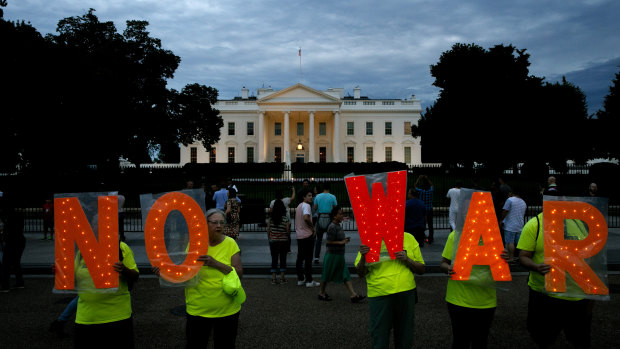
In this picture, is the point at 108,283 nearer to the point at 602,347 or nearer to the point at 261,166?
the point at 602,347

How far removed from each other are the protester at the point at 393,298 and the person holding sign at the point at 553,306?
97 centimetres

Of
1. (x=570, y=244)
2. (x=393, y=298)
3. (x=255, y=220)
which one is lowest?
(x=255, y=220)

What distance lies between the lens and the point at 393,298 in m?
3.77

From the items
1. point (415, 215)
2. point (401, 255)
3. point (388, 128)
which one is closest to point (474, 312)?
point (401, 255)

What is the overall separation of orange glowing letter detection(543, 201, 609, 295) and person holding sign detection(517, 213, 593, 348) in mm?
96

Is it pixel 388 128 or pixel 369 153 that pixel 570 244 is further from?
pixel 388 128

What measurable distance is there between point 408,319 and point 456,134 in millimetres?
31919

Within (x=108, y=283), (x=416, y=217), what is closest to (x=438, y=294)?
(x=416, y=217)

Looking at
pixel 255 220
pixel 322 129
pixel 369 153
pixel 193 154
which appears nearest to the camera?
pixel 255 220

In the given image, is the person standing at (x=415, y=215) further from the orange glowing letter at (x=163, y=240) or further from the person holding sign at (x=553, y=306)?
the orange glowing letter at (x=163, y=240)

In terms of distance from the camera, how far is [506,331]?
539cm

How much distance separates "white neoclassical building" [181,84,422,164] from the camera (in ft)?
207

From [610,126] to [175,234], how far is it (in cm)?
3879

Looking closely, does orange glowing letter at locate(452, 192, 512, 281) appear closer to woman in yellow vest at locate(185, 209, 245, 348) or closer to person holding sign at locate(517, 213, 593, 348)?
person holding sign at locate(517, 213, 593, 348)
